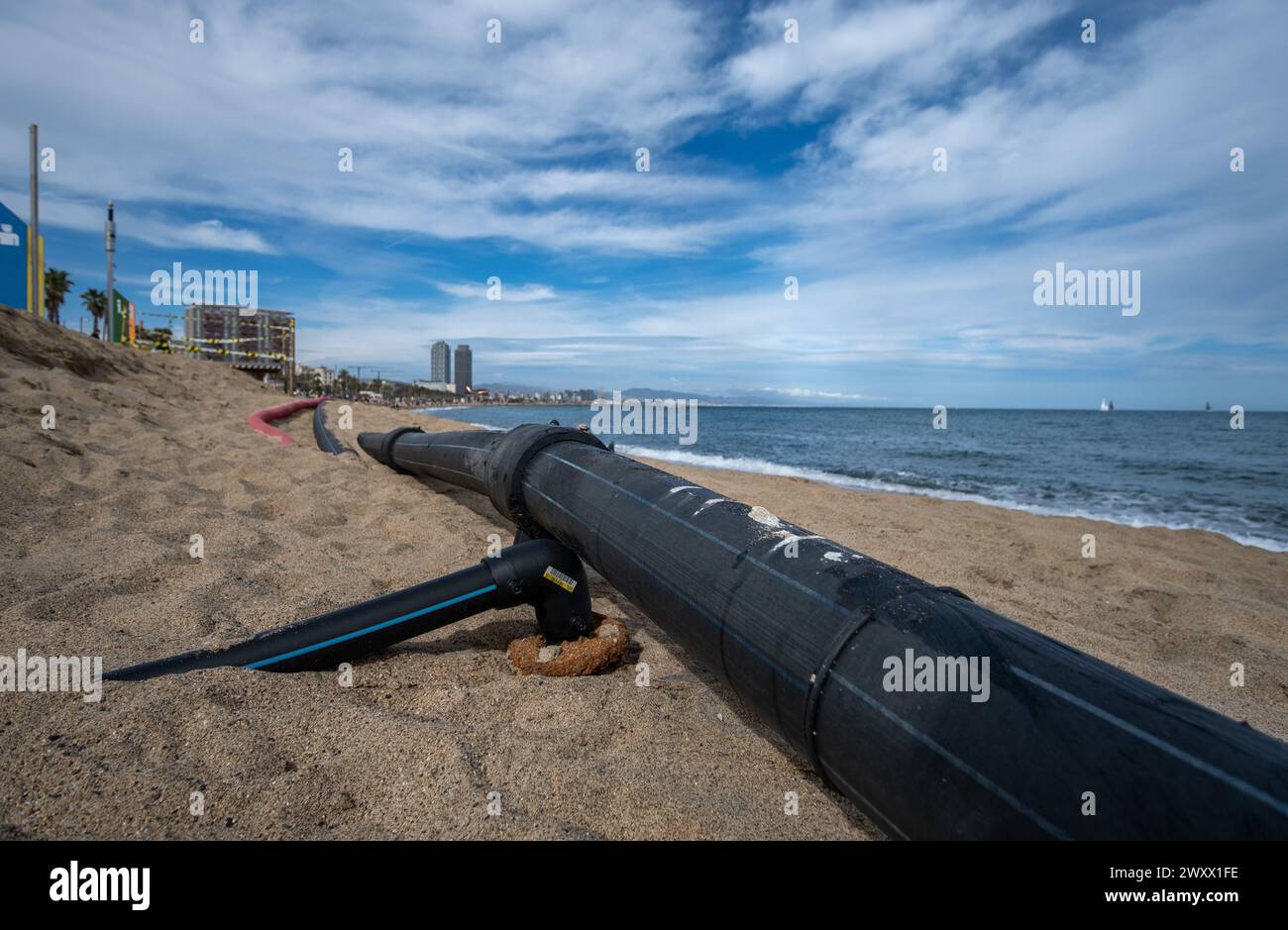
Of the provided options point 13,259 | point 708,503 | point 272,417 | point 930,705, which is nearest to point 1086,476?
point 708,503

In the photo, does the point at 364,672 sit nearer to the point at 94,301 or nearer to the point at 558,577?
the point at 558,577

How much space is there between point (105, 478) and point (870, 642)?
5772 mm

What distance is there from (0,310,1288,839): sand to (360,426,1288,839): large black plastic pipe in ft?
1.69

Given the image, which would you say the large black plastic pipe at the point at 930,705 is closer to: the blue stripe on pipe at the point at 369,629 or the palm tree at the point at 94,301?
the blue stripe on pipe at the point at 369,629

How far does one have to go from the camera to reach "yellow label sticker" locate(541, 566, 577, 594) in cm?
293

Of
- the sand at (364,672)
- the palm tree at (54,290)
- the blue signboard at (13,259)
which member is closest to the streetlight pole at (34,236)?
the blue signboard at (13,259)

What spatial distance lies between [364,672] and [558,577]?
0.97 meters

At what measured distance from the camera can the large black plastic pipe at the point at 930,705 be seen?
1.12 m

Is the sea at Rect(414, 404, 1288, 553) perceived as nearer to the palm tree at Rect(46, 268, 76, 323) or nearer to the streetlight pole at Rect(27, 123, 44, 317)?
the streetlight pole at Rect(27, 123, 44, 317)

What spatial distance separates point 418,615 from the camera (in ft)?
8.87
